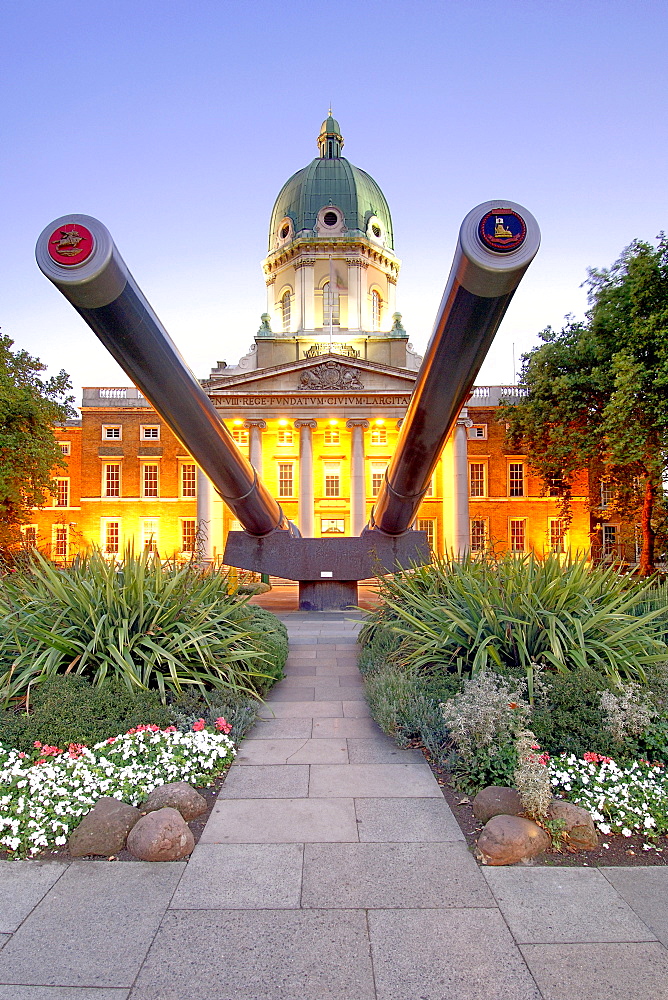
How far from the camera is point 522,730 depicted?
4.62 meters

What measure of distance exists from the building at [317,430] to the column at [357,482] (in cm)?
11

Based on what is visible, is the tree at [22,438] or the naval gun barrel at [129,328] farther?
the tree at [22,438]

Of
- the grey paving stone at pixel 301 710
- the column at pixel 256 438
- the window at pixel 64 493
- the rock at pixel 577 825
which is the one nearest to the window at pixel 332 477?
the column at pixel 256 438

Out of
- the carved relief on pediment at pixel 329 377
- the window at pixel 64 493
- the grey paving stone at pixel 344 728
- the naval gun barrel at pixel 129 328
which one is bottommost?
the grey paving stone at pixel 344 728

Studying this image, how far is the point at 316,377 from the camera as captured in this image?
131 feet

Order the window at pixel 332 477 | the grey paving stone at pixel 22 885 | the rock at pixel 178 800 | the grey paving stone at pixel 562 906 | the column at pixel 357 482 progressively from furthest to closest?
1. the window at pixel 332 477
2. the column at pixel 357 482
3. the rock at pixel 178 800
4. the grey paving stone at pixel 22 885
5. the grey paving stone at pixel 562 906

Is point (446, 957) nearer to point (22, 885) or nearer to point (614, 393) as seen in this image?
point (22, 885)

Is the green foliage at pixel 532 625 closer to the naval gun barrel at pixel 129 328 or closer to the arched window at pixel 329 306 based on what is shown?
the naval gun barrel at pixel 129 328

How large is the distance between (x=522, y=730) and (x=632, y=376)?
16947 mm

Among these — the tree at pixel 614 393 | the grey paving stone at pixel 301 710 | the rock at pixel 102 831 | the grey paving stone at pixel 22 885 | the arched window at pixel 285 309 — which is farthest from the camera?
the arched window at pixel 285 309

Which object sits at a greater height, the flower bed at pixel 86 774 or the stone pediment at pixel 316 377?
the stone pediment at pixel 316 377

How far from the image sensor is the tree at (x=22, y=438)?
2233 centimetres

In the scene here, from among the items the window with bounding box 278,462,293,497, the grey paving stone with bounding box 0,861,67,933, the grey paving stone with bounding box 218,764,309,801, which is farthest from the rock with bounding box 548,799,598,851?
the window with bounding box 278,462,293,497

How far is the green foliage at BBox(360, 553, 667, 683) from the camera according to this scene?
5555 mm
